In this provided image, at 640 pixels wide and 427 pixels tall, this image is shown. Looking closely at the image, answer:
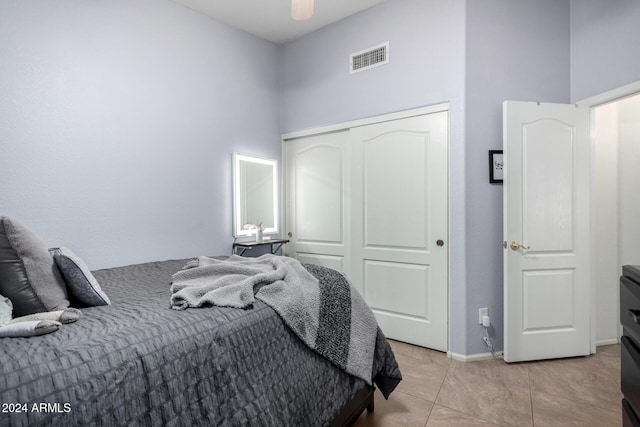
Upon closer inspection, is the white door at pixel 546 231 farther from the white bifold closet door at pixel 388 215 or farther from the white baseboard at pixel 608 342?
the white bifold closet door at pixel 388 215

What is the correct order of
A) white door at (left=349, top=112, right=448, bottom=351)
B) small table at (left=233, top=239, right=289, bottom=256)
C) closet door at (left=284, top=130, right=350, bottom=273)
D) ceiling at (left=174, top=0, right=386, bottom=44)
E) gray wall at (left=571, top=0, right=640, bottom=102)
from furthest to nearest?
closet door at (left=284, top=130, right=350, bottom=273)
small table at (left=233, top=239, right=289, bottom=256)
ceiling at (left=174, top=0, right=386, bottom=44)
white door at (left=349, top=112, right=448, bottom=351)
gray wall at (left=571, top=0, right=640, bottom=102)

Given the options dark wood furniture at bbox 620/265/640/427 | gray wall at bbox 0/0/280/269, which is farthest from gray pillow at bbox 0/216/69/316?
dark wood furniture at bbox 620/265/640/427

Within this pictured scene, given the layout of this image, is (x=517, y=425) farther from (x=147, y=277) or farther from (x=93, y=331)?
(x=147, y=277)

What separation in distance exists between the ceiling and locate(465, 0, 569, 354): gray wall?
1.03 meters

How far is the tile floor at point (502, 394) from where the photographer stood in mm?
1854

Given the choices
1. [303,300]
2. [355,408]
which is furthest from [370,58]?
[355,408]

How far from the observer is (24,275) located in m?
1.18

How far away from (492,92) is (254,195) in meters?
2.37

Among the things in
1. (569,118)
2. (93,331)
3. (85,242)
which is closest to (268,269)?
(93,331)

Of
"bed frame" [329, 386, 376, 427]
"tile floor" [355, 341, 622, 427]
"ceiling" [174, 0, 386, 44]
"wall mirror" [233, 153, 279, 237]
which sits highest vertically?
"ceiling" [174, 0, 386, 44]

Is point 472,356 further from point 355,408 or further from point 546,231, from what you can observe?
point 355,408

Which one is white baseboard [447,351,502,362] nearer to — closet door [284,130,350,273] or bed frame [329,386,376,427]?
bed frame [329,386,376,427]

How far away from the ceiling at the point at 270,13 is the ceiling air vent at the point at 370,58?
40 centimetres

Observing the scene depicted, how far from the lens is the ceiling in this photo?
2.96 metres
